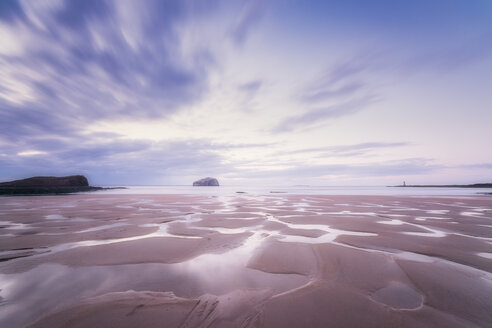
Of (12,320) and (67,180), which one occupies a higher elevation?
(67,180)

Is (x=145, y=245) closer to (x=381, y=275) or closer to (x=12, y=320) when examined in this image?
(x=12, y=320)

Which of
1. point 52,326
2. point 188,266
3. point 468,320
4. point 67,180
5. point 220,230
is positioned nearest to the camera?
point 52,326

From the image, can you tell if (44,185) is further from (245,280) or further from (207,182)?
(207,182)

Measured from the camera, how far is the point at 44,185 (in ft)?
129

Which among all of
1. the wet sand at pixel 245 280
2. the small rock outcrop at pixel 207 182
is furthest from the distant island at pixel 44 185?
the small rock outcrop at pixel 207 182

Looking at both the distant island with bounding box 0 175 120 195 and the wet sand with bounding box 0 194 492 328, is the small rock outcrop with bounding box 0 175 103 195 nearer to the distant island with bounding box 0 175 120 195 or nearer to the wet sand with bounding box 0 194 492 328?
the distant island with bounding box 0 175 120 195

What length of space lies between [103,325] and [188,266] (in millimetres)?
1688

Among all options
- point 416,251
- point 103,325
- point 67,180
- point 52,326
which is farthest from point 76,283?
point 67,180

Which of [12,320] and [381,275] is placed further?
[381,275]

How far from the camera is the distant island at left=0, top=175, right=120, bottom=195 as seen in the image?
27922 millimetres

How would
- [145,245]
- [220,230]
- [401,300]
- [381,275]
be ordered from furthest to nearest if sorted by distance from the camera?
[220,230]
[145,245]
[381,275]
[401,300]

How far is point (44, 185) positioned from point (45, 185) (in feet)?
0.49

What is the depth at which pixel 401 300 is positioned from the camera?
2.62m

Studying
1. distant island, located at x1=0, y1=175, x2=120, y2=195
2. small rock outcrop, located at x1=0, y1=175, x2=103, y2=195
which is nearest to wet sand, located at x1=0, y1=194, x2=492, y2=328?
distant island, located at x1=0, y1=175, x2=120, y2=195
